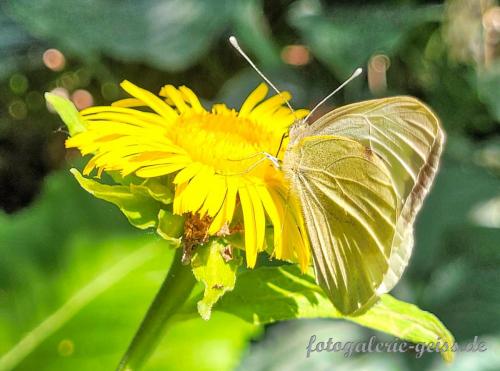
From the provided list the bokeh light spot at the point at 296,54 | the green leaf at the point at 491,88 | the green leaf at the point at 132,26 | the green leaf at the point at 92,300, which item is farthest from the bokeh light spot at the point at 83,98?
the green leaf at the point at 491,88

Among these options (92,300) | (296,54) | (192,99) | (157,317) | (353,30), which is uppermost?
(192,99)

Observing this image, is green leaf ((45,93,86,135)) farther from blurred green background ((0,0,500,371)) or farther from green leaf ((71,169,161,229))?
blurred green background ((0,0,500,371))

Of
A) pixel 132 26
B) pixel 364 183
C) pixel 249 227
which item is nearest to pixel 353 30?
pixel 132 26

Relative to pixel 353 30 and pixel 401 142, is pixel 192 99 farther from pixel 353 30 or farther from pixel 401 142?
pixel 353 30

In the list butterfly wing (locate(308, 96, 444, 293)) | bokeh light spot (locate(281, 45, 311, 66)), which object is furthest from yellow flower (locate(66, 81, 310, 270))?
bokeh light spot (locate(281, 45, 311, 66))

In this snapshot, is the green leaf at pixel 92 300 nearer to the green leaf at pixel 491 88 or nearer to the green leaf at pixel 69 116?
the green leaf at pixel 69 116

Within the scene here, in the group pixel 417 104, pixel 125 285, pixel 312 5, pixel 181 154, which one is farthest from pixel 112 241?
pixel 312 5
